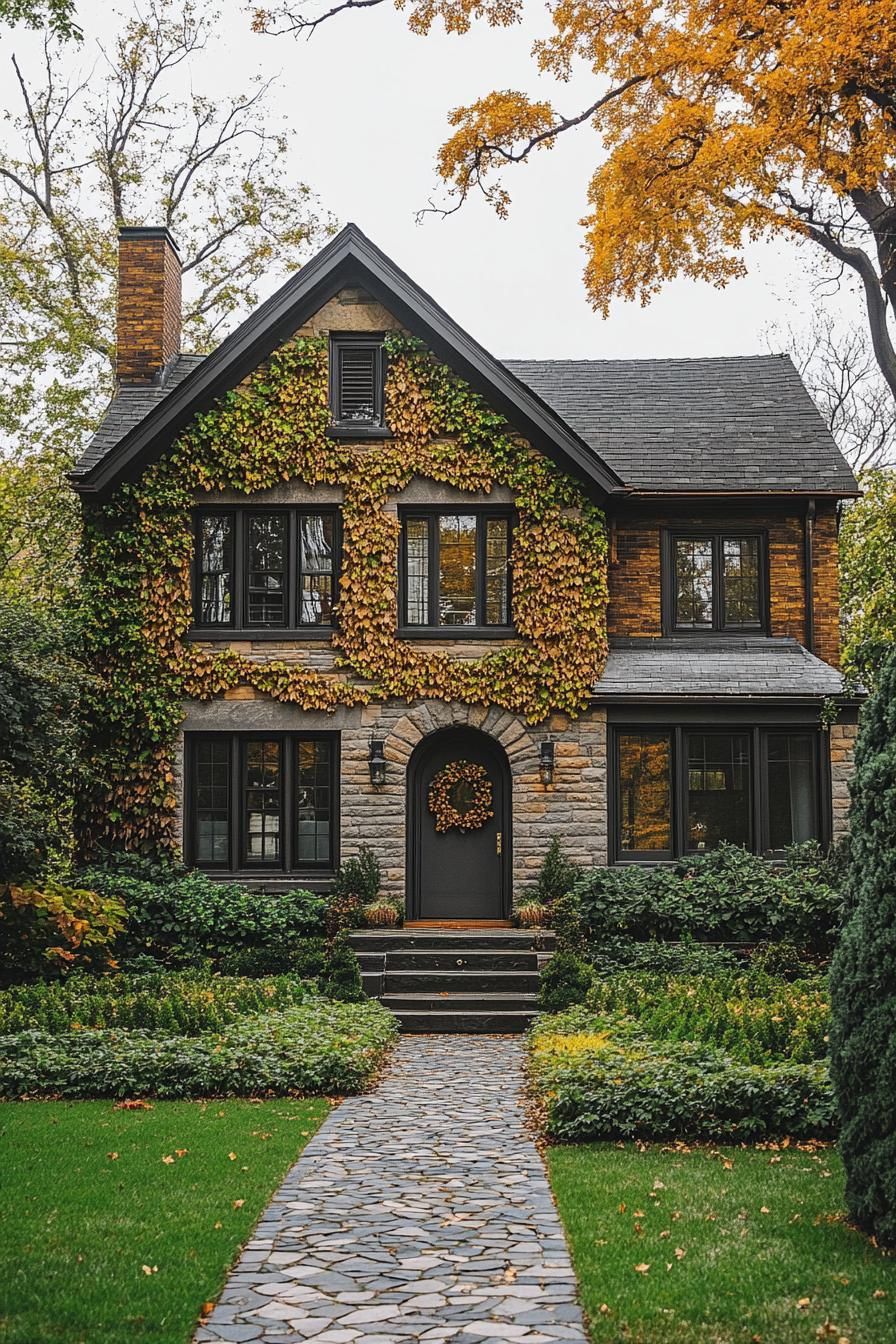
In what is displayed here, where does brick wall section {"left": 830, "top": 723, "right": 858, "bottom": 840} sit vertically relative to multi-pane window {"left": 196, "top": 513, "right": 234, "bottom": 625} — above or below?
below

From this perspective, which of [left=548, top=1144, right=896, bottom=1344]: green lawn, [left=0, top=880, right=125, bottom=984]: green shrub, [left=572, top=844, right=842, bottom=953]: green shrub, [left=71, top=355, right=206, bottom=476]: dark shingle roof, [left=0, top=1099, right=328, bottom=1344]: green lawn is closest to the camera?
[left=548, top=1144, right=896, bottom=1344]: green lawn

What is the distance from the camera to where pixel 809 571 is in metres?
18.6

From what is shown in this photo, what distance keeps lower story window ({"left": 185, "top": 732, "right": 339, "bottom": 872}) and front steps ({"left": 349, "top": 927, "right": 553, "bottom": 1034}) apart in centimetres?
201


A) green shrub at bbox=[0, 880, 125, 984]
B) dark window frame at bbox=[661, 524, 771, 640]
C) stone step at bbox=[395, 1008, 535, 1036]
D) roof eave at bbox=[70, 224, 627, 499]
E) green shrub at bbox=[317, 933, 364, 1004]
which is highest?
roof eave at bbox=[70, 224, 627, 499]

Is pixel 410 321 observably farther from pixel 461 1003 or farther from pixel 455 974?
pixel 461 1003

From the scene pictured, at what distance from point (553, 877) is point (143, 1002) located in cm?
644

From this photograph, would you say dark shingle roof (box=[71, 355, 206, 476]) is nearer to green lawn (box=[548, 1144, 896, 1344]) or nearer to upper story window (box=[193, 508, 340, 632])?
upper story window (box=[193, 508, 340, 632])

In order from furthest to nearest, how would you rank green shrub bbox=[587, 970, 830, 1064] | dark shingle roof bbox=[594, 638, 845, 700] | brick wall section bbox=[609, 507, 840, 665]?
1. brick wall section bbox=[609, 507, 840, 665]
2. dark shingle roof bbox=[594, 638, 845, 700]
3. green shrub bbox=[587, 970, 830, 1064]

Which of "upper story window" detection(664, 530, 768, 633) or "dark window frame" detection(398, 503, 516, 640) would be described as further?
"upper story window" detection(664, 530, 768, 633)

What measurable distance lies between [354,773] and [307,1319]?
483 inches

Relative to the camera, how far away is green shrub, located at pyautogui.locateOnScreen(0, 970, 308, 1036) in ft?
39.7

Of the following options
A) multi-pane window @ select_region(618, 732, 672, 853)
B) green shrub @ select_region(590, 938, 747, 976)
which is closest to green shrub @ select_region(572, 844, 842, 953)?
green shrub @ select_region(590, 938, 747, 976)

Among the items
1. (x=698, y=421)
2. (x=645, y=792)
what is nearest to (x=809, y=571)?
(x=698, y=421)

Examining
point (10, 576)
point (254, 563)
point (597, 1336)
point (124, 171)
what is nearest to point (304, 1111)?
point (597, 1336)
